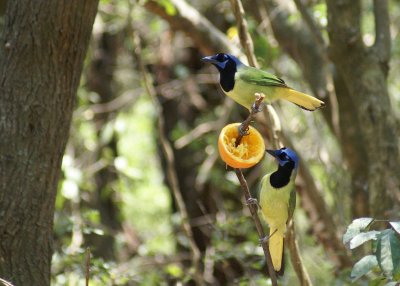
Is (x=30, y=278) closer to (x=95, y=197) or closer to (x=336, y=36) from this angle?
(x=336, y=36)

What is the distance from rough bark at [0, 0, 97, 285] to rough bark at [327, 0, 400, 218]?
2.16 m

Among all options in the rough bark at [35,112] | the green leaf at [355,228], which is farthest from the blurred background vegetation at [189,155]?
the green leaf at [355,228]

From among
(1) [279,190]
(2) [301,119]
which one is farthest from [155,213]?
(1) [279,190]

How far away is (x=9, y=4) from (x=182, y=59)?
18.9 ft

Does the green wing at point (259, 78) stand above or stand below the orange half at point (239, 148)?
above

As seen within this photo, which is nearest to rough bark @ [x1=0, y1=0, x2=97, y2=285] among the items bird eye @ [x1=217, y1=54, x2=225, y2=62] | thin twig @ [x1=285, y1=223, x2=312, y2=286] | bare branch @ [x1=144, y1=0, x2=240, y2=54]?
bird eye @ [x1=217, y1=54, x2=225, y2=62]

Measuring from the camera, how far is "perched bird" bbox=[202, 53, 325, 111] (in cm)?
430

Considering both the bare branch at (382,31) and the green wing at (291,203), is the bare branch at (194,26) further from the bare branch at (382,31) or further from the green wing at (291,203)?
the green wing at (291,203)

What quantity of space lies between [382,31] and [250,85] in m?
1.79

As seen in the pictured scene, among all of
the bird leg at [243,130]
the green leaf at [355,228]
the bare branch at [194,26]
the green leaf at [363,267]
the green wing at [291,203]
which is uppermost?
the bare branch at [194,26]

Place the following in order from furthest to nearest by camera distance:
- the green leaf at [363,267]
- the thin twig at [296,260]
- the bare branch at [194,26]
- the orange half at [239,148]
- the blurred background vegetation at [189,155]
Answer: the bare branch at [194,26] < the blurred background vegetation at [189,155] < the thin twig at [296,260] < the orange half at [239,148] < the green leaf at [363,267]

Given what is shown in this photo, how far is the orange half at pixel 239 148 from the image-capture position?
3328 millimetres

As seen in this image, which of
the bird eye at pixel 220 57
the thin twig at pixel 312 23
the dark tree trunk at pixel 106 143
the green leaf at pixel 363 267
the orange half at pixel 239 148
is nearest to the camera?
the green leaf at pixel 363 267

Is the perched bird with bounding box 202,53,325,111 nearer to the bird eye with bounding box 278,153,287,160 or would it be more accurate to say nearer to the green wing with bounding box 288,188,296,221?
the bird eye with bounding box 278,153,287,160
